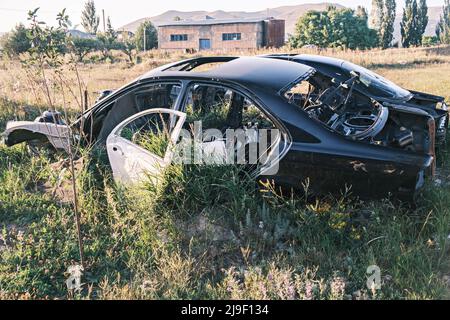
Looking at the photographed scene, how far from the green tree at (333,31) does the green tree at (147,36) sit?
1733cm

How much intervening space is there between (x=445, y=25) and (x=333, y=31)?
54.4 feet

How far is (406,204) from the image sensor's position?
347 centimetres

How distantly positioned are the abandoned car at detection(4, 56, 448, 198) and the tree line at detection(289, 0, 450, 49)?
38409mm

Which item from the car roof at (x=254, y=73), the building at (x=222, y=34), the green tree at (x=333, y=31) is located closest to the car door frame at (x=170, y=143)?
the car roof at (x=254, y=73)

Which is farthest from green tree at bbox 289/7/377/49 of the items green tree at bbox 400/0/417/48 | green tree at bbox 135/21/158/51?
green tree at bbox 135/21/158/51

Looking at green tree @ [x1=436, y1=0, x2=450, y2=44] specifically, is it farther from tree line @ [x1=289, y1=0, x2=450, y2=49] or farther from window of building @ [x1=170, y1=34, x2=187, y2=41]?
window of building @ [x1=170, y1=34, x2=187, y2=41]

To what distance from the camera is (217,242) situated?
3.62 metres

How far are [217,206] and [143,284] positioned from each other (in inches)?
41.2

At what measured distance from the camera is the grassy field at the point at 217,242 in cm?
306

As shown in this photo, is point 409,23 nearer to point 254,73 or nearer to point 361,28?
point 361,28

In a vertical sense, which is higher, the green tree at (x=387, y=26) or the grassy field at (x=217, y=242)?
the green tree at (x=387, y=26)

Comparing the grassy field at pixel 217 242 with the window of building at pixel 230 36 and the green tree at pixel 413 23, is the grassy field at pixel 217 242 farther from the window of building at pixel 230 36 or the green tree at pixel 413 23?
the green tree at pixel 413 23

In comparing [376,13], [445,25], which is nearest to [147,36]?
[376,13]

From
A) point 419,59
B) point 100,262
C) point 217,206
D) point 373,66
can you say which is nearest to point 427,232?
point 217,206
